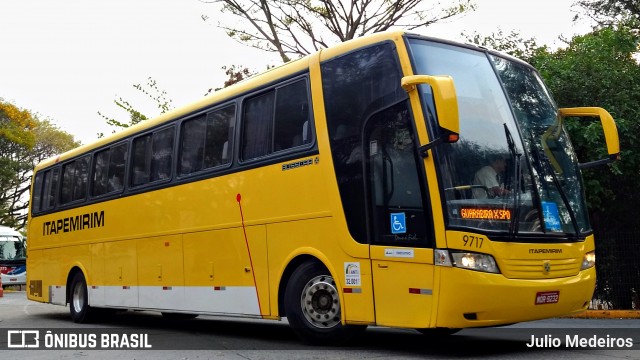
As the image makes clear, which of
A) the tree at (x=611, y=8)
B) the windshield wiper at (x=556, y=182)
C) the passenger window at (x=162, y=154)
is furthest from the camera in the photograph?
the tree at (x=611, y=8)

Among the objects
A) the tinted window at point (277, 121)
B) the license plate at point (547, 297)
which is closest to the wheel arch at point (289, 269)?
the tinted window at point (277, 121)

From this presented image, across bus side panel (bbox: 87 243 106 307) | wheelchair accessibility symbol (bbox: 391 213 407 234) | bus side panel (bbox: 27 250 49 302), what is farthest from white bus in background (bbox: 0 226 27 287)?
wheelchair accessibility symbol (bbox: 391 213 407 234)

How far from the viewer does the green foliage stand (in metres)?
14.0

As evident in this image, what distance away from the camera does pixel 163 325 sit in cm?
1345

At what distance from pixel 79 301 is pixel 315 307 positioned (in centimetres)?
787

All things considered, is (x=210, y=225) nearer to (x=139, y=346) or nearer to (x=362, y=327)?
(x=139, y=346)

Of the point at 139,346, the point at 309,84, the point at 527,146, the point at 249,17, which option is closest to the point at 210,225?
the point at 139,346

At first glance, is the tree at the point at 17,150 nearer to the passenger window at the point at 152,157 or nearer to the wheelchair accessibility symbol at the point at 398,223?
the passenger window at the point at 152,157

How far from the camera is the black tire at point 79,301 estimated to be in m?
14.5

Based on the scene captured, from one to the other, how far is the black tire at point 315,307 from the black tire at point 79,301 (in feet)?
22.9

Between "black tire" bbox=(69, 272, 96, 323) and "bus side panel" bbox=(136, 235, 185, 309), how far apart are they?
7.93 ft

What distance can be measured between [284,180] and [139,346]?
294 cm

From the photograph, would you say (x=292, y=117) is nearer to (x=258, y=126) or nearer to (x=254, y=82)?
(x=258, y=126)

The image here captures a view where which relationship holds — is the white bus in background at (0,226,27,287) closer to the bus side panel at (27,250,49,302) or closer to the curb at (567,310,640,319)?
the bus side panel at (27,250,49,302)
